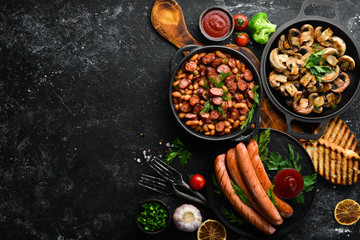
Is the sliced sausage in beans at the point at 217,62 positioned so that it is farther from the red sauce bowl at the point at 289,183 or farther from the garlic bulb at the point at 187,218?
the garlic bulb at the point at 187,218

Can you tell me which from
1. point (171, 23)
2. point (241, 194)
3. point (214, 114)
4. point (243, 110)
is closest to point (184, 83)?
point (214, 114)

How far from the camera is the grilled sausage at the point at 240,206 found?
13.0 feet

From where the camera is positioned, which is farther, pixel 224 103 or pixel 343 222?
pixel 343 222

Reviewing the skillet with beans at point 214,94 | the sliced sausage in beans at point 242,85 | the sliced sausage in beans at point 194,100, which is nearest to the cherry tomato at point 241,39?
the skillet with beans at point 214,94

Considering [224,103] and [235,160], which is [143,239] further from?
[224,103]

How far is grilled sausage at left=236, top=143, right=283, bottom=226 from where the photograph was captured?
385cm

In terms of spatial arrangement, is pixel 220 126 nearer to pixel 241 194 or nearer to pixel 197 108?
pixel 197 108

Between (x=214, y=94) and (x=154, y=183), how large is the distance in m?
1.41

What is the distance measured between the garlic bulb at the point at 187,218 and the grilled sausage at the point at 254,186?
29.8 inches

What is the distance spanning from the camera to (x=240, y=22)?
174 inches

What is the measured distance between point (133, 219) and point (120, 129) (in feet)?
3.82

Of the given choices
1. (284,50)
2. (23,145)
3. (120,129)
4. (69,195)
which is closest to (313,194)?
(284,50)

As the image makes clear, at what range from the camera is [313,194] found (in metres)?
4.27

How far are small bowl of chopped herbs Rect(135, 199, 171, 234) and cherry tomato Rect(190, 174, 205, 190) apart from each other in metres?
0.44
